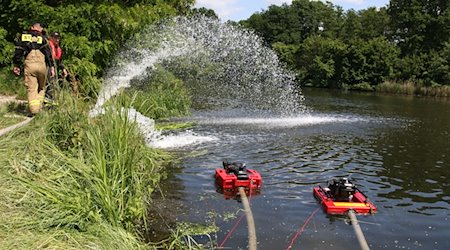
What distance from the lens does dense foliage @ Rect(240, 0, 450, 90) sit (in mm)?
53250

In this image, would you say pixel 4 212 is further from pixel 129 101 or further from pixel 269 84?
pixel 269 84

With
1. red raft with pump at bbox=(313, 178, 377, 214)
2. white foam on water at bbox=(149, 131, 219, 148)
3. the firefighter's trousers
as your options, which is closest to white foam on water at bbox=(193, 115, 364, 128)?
white foam on water at bbox=(149, 131, 219, 148)

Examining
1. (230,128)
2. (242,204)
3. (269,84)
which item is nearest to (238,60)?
(269,84)

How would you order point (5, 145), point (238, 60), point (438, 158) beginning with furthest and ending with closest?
point (238, 60), point (438, 158), point (5, 145)

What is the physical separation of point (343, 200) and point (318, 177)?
2.28 m

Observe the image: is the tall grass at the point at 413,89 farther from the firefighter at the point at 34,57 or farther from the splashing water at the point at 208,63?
the firefighter at the point at 34,57

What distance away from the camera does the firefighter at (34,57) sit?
9609 millimetres

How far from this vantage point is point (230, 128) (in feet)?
56.5

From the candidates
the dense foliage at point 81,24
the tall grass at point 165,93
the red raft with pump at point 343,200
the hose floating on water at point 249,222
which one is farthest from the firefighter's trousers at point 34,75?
the tall grass at point 165,93

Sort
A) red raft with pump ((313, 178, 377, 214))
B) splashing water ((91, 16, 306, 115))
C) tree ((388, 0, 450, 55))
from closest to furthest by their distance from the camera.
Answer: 1. red raft with pump ((313, 178, 377, 214))
2. splashing water ((91, 16, 306, 115))
3. tree ((388, 0, 450, 55))

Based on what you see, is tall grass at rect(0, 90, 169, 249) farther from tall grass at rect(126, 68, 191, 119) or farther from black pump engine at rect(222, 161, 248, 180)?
tall grass at rect(126, 68, 191, 119)

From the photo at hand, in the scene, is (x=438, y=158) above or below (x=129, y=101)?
below

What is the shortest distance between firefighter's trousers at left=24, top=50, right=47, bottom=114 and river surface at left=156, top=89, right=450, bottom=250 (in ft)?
10.2

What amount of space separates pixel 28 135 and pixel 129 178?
6.19 ft
